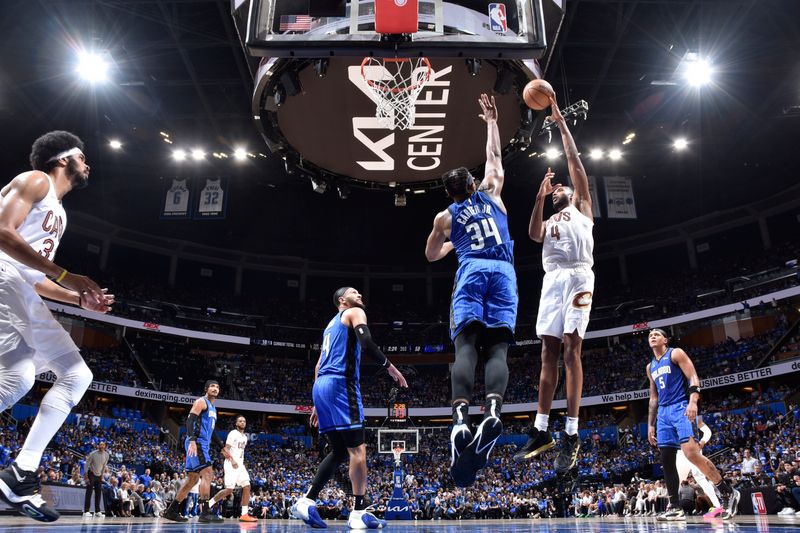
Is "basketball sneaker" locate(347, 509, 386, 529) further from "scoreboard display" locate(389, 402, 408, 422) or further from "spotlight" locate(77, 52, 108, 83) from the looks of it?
"scoreboard display" locate(389, 402, 408, 422)

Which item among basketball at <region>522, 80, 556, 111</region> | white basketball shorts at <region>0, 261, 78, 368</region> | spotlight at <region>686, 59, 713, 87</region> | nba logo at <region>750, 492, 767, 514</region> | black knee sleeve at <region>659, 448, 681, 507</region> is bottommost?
nba logo at <region>750, 492, 767, 514</region>

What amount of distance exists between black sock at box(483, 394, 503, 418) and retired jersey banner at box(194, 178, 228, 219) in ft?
60.4

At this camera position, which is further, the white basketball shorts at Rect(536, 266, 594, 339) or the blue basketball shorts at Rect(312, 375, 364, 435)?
the blue basketball shorts at Rect(312, 375, 364, 435)

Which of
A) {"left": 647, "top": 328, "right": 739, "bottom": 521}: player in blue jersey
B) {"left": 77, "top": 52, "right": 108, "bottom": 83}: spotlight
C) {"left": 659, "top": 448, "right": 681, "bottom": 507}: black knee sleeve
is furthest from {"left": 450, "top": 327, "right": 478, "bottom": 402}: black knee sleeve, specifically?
{"left": 77, "top": 52, "right": 108, "bottom": 83}: spotlight

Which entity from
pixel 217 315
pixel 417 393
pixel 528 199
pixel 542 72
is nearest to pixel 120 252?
pixel 217 315

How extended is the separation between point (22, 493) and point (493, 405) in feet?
9.79

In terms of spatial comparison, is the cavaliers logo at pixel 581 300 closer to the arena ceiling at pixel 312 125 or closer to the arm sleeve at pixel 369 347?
the arm sleeve at pixel 369 347

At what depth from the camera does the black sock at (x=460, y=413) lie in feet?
12.7

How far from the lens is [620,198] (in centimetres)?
2075

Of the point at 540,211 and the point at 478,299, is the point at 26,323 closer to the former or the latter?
the point at 478,299

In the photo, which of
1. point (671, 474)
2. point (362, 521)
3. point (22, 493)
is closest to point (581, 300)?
point (362, 521)

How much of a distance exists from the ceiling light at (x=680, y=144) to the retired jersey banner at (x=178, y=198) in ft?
59.9

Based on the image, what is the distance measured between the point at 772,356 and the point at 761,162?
Result: 871 cm

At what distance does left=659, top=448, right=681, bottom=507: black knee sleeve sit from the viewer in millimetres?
7102
